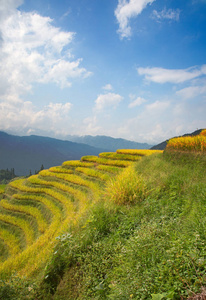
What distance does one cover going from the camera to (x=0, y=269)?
6074 millimetres

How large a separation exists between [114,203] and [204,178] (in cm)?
293

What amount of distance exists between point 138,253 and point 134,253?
0.22 ft

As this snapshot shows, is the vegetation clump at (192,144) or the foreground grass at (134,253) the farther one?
the vegetation clump at (192,144)

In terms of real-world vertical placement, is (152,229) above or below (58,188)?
above

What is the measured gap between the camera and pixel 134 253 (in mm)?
2672

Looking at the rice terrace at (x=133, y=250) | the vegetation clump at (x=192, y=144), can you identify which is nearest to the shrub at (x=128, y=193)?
the rice terrace at (x=133, y=250)

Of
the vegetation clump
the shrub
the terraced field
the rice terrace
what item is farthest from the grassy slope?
the terraced field

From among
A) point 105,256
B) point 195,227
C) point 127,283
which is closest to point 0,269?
point 105,256

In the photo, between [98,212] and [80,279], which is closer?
[80,279]

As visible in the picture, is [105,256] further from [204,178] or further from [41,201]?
[41,201]

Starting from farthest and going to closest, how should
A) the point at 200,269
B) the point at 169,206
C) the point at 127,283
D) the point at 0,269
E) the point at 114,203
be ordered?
the point at 0,269 → the point at 114,203 → the point at 169,206 → the point at 127,283 → the point at 200,269

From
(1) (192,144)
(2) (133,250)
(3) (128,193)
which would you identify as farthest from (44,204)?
(2) (133,250)

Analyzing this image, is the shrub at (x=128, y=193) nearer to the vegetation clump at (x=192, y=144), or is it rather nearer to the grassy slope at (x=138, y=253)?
the grassy slope at (x=138, y=253)

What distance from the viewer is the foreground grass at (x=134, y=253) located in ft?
6.93
